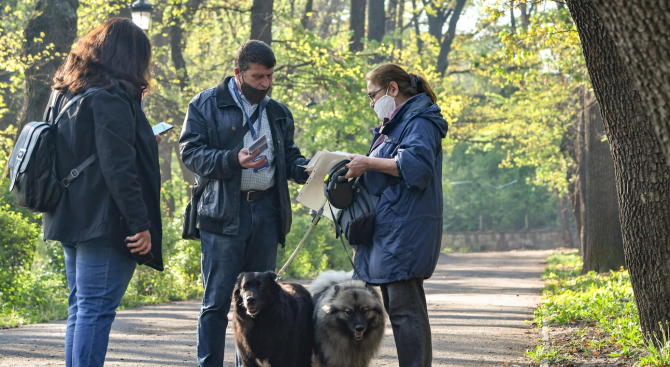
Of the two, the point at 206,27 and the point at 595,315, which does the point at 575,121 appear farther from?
the point at 595,315

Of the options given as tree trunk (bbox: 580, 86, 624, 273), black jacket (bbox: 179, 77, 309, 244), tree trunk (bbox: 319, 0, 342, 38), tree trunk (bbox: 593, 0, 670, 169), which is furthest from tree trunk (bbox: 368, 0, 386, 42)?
tree trunk (bbox: 593, 0, 670, 169)

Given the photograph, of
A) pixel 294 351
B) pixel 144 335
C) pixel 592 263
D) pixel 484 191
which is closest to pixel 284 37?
pixel 592 263

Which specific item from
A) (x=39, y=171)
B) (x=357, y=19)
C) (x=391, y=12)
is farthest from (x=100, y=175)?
(x=391, y=12)

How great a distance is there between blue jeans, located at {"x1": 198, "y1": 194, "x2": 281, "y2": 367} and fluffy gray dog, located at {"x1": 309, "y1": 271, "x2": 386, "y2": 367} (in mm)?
707

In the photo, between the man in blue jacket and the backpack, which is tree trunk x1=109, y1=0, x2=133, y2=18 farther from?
the backpack

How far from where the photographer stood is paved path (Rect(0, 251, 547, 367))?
20.7ft

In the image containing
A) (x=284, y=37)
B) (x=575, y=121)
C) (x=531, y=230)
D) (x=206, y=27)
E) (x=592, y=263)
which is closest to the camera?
(x=592, y=263)

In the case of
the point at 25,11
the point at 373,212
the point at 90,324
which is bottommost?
the point at 90,324

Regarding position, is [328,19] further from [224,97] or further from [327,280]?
[224,97]

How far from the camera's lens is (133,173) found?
380 cm

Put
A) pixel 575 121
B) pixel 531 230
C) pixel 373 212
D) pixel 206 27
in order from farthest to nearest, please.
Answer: pixel 531 230 < pixel 575 121 < pixel 206 27 < pixel 373 212

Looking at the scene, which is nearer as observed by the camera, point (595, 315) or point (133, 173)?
point (133, 173)

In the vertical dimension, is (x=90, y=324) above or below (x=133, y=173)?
below

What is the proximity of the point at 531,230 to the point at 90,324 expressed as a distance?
155ft
